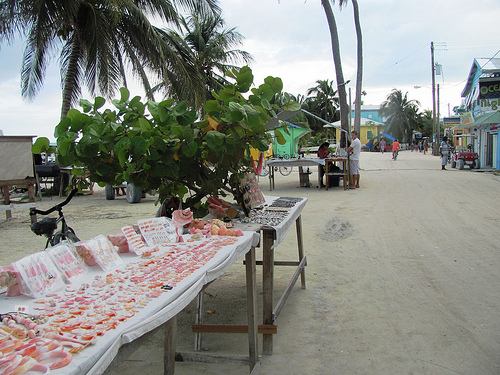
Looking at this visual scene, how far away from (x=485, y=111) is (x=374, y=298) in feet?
69.1

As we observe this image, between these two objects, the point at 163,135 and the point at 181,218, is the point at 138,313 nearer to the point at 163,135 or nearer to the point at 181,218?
the point at 181,218

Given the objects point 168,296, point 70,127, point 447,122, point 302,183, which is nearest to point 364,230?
point 70,127

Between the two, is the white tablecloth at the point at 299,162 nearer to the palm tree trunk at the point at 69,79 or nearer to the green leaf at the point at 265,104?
the palm tree trunk at the point at 69,79

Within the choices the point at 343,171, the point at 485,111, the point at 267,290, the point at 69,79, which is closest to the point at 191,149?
the point at 267,290

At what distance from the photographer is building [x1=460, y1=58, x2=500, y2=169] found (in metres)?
15.2

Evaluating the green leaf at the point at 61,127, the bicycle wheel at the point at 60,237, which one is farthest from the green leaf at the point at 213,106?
the bicycle wheel at the point at 60,237

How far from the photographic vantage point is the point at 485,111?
72.0 feet

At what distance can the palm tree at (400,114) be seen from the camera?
61.8 metres

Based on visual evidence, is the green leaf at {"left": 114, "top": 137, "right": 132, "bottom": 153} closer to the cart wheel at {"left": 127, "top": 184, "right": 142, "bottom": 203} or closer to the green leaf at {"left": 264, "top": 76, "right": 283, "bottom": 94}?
the green leaf at {"left": 264, "top": 76, "right": 283, "bottom": 94}

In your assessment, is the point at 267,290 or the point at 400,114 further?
the point at 400,114

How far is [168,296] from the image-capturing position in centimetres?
193

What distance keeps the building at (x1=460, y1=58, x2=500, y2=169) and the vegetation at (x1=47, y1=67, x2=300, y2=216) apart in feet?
46.6

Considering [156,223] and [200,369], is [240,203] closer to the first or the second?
[156,223]

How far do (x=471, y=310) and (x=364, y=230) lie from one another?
3581 mm
